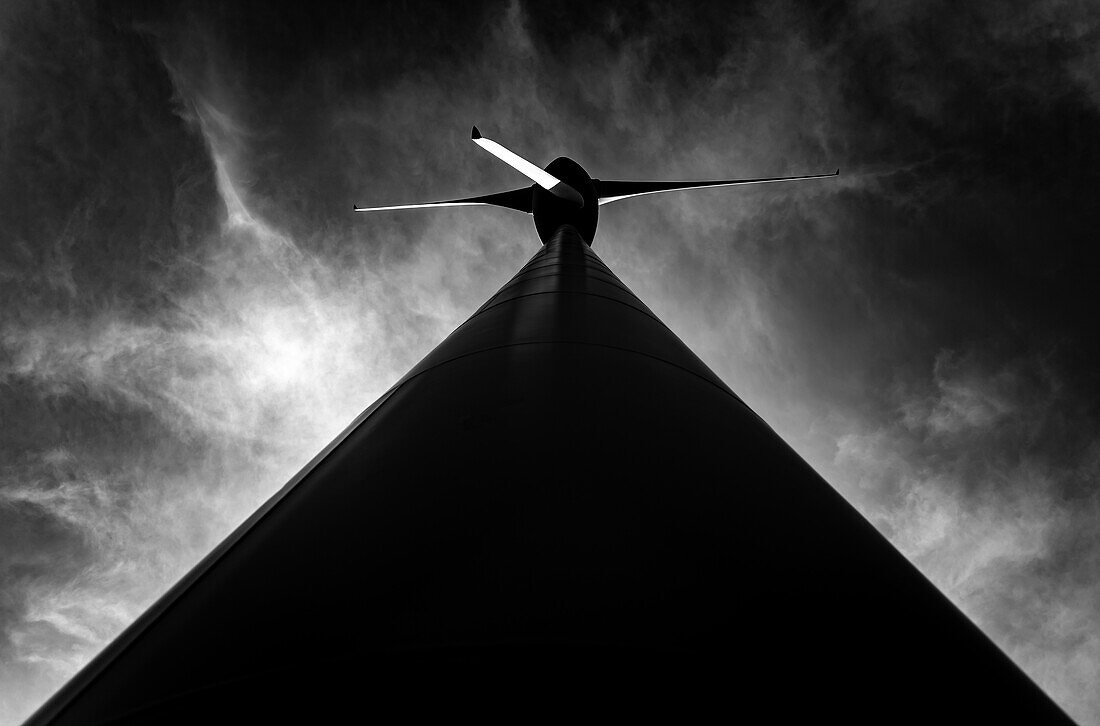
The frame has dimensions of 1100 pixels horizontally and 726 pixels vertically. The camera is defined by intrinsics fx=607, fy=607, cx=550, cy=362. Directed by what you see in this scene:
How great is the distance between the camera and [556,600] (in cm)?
193

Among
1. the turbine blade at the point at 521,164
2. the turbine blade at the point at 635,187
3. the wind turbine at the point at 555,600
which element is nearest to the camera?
the wind turbine at the point at 555,600

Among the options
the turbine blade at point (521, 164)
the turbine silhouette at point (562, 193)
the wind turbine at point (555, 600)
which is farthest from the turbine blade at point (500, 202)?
the wind turbine at point (555, 600)

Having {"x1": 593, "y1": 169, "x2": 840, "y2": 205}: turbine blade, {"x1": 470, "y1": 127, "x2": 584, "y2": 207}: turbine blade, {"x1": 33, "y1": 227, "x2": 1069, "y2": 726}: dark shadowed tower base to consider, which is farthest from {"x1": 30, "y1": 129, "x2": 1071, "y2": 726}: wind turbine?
{"x1": 593, "y1": 169, "x2": 840, "y2": 205}: turbine blade

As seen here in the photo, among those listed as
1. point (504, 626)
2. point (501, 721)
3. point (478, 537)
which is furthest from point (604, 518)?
point (501, 721)

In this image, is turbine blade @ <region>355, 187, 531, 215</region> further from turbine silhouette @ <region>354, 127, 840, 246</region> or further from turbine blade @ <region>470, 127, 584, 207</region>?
turbine blade @ <region>470, 127, 584, 207</region>

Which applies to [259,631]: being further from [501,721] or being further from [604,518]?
[604,518]

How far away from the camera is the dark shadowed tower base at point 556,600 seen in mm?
1688

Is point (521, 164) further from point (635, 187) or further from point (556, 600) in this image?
point (556, 600)

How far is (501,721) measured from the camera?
157 centimetres

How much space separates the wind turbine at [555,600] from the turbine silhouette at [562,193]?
11207 millimetres

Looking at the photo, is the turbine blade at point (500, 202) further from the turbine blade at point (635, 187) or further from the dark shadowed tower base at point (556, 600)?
the dark shadowed tower base at point (556, 600)

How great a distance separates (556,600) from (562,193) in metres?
14.1

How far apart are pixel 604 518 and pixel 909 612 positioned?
1.12 meters

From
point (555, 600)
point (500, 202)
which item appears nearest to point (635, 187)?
point (500, 202)
